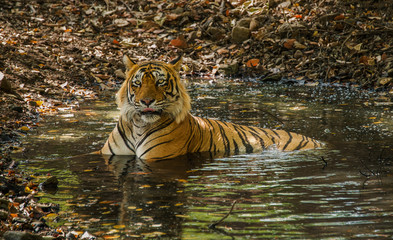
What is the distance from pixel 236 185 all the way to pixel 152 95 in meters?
1.66

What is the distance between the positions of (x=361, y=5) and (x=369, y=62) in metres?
3.21

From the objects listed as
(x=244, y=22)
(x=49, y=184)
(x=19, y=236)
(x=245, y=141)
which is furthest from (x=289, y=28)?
(x=19, y=236)

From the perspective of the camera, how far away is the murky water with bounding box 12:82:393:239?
3951mm

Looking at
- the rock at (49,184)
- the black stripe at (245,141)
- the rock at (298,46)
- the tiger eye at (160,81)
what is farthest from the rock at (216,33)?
the rock at (49,184)

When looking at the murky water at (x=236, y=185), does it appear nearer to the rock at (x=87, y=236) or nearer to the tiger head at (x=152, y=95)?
the rock at (x=87, y=236)

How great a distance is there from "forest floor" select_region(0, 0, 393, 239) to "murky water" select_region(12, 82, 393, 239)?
2009 millimetres

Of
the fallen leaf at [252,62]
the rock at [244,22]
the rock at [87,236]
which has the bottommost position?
the rock at [87,236]

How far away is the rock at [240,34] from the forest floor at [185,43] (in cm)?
3

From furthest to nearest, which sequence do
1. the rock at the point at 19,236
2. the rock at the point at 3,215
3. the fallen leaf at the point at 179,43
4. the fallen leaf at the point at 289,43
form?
the fallen leaf at the point at 179,43 → the fallen leaf at the point at 289,43 → the rock at the point at 3,215 → the rock at the point at 19,236

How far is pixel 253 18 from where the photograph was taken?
15.8 meters

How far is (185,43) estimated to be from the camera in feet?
51.7

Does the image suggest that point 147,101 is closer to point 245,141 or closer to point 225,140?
point 225,140

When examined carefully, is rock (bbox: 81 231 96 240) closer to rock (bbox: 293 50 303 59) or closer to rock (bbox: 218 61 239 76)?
rock (bbox: 218 61 239 76)

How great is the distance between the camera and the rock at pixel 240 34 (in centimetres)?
1531
